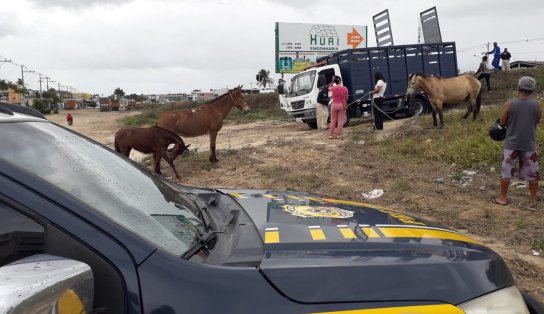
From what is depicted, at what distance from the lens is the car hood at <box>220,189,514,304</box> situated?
1.32m

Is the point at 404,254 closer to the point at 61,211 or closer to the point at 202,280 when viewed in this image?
the point at 202,280

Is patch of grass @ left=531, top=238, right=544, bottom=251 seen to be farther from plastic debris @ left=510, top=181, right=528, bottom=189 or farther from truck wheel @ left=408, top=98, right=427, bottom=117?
truck wheel @ left=408, top=98, right=427, bottom=117

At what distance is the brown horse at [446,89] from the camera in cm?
1126

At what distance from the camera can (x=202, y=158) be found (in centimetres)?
1031

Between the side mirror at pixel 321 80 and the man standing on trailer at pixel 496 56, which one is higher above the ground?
the man standing on trailer at pixel 496 56

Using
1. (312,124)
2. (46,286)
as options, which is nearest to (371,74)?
(312,124)

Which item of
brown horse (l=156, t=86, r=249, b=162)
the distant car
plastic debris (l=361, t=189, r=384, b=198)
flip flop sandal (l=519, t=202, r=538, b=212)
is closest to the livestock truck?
brown horse (l=156, t=86, r=249, b=162)

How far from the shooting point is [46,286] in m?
1.00

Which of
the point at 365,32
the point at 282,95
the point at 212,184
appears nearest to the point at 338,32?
the point at 365,32

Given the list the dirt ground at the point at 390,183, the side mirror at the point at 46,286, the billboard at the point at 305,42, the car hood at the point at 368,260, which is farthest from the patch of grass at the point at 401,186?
the billboard at the point at 305,42

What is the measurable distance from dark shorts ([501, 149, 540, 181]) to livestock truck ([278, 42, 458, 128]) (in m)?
9.09

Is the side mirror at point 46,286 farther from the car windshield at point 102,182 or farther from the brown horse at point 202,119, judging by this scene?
the brown horse at point 202,119

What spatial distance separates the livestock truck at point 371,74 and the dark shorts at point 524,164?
29.8ft

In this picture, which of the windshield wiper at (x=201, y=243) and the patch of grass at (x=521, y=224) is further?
the patch of grass at (x=521, y=224)
